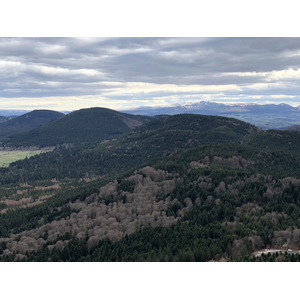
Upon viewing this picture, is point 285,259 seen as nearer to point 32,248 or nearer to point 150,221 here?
point 150,221

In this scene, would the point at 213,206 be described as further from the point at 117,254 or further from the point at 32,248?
the point at 32,248

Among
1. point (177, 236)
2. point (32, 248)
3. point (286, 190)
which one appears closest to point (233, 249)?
point (177, 236)

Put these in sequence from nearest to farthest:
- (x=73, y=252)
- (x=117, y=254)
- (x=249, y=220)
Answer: (x=117, y=254) < (x=73, y=252) < (x=249, y=220)

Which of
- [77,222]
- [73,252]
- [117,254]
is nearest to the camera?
[117,254]

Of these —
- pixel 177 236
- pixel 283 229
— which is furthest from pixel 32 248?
pixel 283 229

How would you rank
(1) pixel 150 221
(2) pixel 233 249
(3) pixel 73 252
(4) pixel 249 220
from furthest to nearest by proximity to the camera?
(1) pixel 150 221
(4) pixel 249 220
(3) pixel 73 252
(2) pixel 233 249

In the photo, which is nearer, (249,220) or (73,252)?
(73,252)

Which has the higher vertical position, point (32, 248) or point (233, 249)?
point (233, 249)

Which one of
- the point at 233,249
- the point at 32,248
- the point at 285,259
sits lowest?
the point at 32,248

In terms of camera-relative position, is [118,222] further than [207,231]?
Yes
